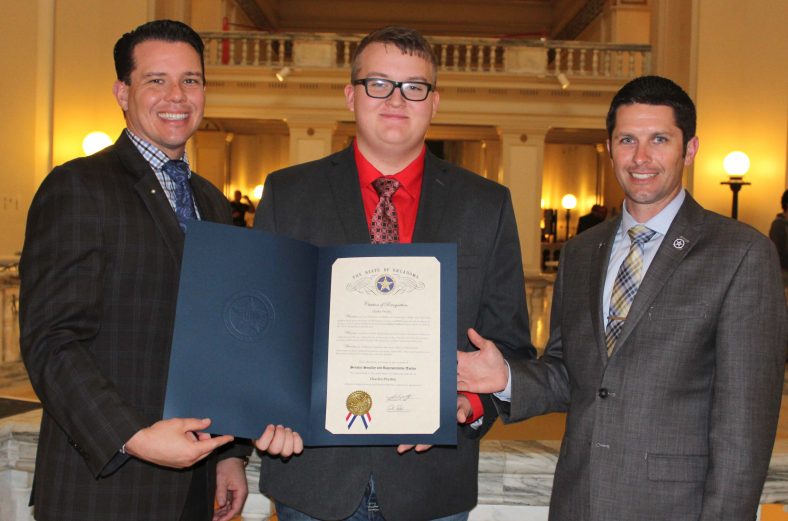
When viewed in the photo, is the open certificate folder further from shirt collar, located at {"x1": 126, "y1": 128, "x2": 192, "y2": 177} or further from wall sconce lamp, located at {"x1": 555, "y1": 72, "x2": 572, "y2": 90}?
wall sconce lamp, located at {"x1": 555, "y1": 72, "x2": 572, "y2": 90}

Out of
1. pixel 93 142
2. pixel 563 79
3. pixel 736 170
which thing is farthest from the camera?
pixel 563 79

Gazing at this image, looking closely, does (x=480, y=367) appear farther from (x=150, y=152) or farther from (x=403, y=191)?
(x=150, y=152)

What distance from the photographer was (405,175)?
202 cm

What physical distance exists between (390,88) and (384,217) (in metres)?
0.32

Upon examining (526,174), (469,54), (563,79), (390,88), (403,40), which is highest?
(469,54)

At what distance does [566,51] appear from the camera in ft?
53.2

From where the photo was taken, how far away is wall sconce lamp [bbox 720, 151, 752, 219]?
11.6 m

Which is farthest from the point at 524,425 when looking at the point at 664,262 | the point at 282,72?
the point at 282,72

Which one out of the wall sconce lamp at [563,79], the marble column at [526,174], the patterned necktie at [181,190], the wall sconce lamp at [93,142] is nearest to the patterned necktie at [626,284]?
the patterned necktie at [181,190]

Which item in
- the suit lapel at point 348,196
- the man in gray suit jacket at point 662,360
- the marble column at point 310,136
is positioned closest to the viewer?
the man in gray suit jacket at point 662,360

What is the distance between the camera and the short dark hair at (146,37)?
2.02 metres

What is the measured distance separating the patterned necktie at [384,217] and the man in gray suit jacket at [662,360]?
0.34 metres

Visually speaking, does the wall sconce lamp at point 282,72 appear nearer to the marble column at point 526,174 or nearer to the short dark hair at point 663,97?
the marble column at point 526,174

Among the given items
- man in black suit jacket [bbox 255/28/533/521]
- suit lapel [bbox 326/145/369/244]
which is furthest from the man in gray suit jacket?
suit lapel [bbox 326/145/369/244]
